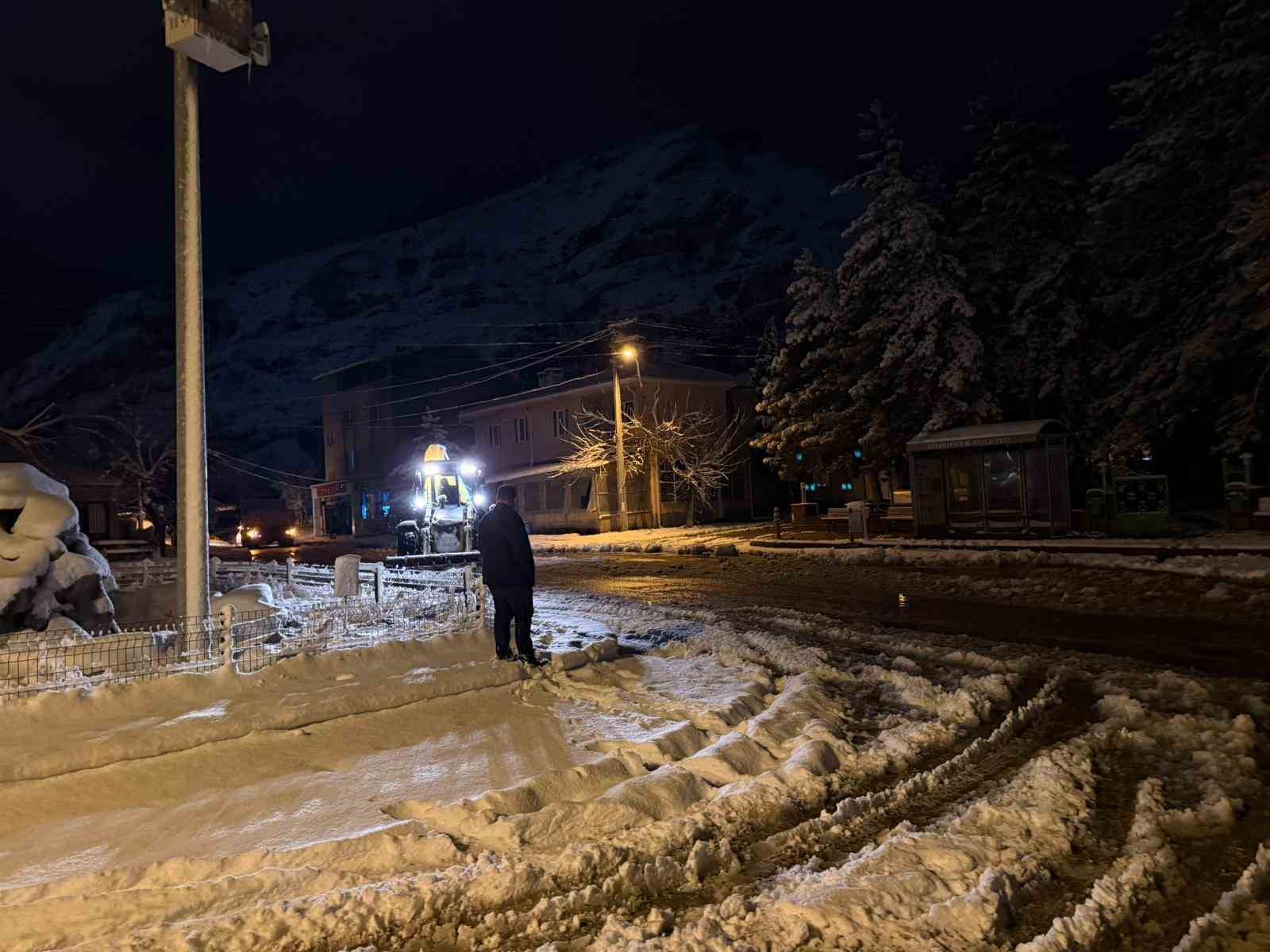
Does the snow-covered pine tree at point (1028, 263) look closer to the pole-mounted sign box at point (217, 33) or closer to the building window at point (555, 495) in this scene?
the building window at point (555, 495)

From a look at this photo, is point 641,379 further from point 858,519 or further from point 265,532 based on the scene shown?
point 265,532

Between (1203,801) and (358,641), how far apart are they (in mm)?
7689

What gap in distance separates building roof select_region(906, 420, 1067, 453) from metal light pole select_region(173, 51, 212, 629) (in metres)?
19.5

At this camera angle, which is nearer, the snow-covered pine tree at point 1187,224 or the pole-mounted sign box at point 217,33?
the pole-mounted sign box at point 217,33

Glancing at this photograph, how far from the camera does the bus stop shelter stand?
69.2 ft

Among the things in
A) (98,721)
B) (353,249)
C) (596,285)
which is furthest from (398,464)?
(353,249)

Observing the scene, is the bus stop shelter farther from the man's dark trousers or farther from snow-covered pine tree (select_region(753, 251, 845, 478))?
the man's dark trousers

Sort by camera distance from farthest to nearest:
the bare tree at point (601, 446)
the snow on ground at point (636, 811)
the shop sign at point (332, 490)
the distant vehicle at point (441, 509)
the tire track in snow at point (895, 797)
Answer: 1. the shop sign at point (332, 490)
2. the bare tree at point (601, 446)
3. the distant vehicle at point (441, 509)
4. the tire track in snow at point (895, 797)
5. the snow on ground at point (636, 811)

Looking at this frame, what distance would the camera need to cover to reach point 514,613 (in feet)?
27.3

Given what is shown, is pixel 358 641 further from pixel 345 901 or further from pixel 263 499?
pixel 263 499

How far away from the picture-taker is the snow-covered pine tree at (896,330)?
25906 millimetres

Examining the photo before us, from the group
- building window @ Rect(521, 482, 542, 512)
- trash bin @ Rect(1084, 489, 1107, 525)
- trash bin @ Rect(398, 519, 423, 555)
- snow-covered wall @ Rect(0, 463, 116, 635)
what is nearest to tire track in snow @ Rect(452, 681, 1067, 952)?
snow-covered wall @ Rect(0, 463, 116, 635)

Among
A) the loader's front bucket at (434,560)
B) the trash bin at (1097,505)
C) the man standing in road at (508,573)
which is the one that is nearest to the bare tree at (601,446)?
the loader's front bucket at (434,560)

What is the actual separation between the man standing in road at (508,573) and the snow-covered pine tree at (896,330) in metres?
20.5
